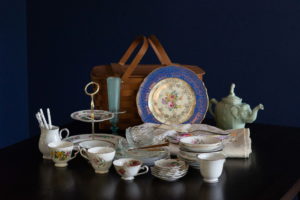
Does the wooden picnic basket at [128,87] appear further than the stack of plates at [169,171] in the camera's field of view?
Yes

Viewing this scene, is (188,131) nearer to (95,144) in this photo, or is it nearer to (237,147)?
(237,147)

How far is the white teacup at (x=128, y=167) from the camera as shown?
1368 millimetres

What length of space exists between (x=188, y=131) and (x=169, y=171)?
406mm

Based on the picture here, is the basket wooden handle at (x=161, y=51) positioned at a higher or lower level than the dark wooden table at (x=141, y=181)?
higher

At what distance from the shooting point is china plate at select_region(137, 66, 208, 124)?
1901mm

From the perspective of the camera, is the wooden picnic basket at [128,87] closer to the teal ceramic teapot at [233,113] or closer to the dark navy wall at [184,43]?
the teal ceramic teapot at [233,113]

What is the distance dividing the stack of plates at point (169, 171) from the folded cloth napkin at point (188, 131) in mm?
175
